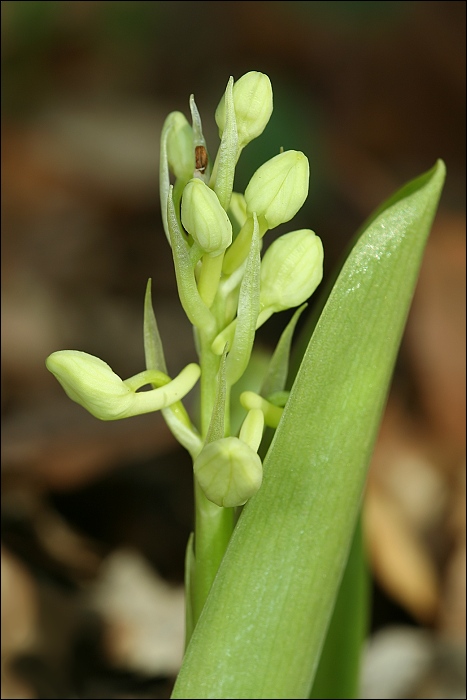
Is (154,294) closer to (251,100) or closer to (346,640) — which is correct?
(346,640)

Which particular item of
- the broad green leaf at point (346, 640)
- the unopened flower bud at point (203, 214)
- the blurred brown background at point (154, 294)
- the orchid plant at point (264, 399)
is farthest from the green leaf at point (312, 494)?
the blurred brown background at point (154, 294)

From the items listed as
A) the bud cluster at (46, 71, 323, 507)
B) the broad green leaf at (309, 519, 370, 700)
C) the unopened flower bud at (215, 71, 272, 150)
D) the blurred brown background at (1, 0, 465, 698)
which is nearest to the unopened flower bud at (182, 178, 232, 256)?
the bud cluster at (46, 71, 323, 507)

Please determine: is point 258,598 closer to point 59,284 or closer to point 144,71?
point 59,284

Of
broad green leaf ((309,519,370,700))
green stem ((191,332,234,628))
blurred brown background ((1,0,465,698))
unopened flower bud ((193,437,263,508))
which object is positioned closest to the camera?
unopened flower bud ((193,437,263,508))

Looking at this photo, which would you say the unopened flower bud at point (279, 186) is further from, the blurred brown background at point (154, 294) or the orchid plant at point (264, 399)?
the blurred brown background at point (154, 294)

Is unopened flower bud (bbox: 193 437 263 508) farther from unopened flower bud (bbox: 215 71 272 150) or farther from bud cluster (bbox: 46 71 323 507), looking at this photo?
unopened flower bud (bbox: 215 71 272 150)

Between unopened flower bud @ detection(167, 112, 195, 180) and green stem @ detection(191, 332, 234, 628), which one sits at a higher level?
unopened flower bud @ detection(167, 112, 195, 180)
